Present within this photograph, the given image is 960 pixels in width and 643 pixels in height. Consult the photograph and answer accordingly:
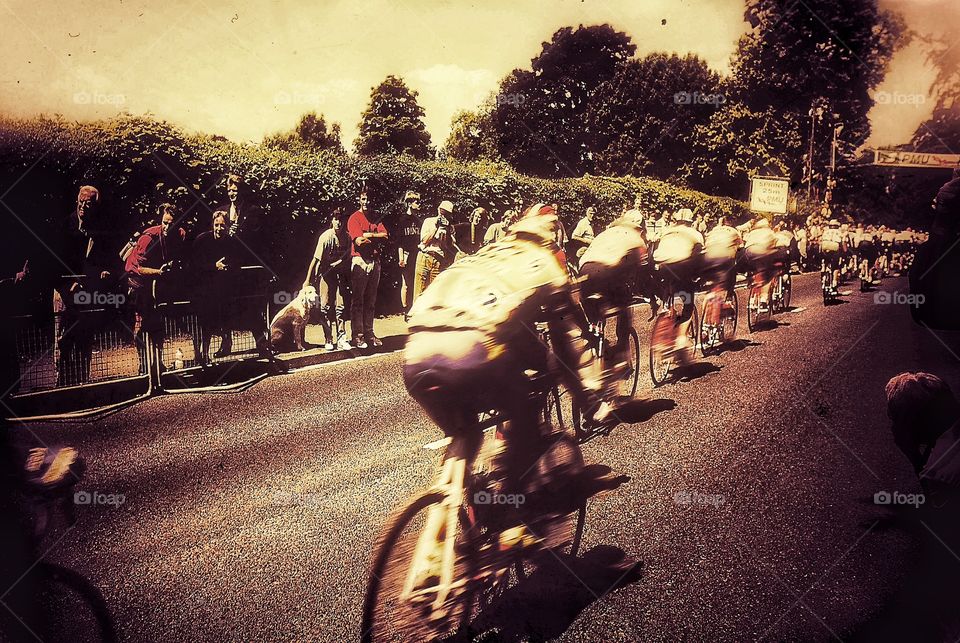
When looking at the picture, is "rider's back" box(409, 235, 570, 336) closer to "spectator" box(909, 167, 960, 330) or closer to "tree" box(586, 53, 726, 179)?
"spectator" box(909, 167, 960, 330)

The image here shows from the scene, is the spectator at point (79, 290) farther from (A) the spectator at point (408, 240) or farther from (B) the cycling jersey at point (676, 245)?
(B) the cycling jersey at point (676, 245)

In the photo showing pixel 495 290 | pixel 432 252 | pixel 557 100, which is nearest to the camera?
pixel 495 290

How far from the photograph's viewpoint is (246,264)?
28.4ft

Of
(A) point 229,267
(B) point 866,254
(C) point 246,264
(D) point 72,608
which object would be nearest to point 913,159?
(B) point 866,254

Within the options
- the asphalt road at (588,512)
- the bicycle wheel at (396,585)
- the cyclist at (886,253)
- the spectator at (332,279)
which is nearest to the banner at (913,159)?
the asphalt road at (588,512)

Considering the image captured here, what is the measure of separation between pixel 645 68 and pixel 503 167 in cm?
317

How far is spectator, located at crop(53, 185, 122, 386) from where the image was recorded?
650 cm

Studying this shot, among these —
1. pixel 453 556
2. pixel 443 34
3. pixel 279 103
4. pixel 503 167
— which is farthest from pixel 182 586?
pixel 503 167

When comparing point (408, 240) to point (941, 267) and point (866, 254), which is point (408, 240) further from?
point (866, 254)

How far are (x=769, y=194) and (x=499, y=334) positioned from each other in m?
9.00

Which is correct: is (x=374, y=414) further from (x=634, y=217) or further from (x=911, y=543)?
(x=911, y=543)

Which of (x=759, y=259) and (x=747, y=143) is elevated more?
(x=747, y=143)

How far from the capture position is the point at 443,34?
461 cm

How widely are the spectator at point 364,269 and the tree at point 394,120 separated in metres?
0.80
